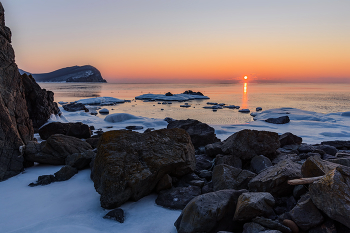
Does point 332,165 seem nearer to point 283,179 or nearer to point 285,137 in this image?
point 283,179

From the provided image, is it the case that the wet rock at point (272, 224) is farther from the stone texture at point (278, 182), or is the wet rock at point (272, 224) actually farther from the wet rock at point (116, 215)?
the wet rock at point (116, 215)

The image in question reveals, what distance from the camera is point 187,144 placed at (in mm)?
5301

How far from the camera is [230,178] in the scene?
170 inches

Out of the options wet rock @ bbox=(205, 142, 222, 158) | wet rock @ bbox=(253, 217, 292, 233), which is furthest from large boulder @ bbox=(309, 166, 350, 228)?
wet rock @ bbox=(205, 142, 222, 158)

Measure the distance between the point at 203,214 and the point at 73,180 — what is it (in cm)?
334

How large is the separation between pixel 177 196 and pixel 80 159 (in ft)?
9.37

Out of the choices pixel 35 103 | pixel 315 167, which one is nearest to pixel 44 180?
pixel 315 167

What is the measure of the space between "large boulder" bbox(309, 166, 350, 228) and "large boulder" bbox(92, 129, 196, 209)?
2.55 meters

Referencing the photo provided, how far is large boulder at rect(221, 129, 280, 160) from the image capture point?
5.75m

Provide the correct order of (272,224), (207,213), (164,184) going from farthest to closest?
(164,184), (207,213), (272,224)

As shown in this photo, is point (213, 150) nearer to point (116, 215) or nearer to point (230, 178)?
point (230, 178)

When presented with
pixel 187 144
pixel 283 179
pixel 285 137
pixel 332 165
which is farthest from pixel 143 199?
pixel 285 137

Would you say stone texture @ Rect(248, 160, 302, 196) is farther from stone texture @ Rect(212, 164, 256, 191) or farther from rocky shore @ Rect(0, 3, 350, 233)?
stone texture @ Rect(212, 164, 256, 191)

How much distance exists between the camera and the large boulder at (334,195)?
2605 millimetres
